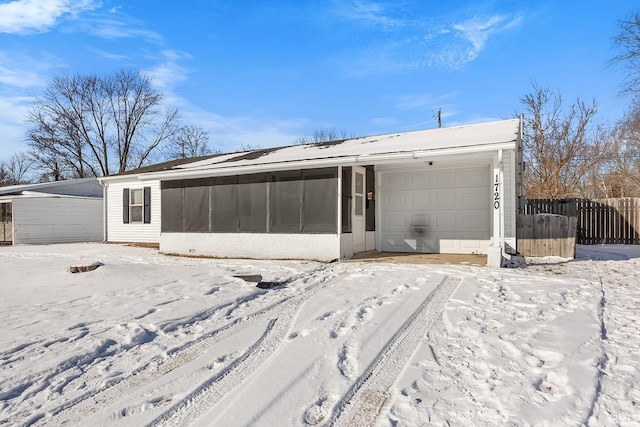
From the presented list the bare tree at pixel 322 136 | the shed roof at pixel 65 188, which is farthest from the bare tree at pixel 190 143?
the shed roof at pixel 65 188

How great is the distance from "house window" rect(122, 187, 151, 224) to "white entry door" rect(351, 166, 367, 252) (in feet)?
31.4

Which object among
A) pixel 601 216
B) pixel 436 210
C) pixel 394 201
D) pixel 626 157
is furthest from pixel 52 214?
pixel 626 157

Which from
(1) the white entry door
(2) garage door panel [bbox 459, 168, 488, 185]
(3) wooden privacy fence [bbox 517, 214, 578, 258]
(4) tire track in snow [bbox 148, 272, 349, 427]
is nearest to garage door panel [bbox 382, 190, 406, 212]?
(1) the white entry door

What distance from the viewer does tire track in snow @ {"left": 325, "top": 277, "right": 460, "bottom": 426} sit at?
7.04 ft

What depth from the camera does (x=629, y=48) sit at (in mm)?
15703

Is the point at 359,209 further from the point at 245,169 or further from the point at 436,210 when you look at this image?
the point at 245,169

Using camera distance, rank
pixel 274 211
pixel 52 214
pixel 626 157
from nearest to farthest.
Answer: pixel 274 211
pixel 52 214
pixel 626 157

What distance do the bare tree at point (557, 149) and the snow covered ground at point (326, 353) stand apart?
15762 mm

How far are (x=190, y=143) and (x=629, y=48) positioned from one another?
33.4 m

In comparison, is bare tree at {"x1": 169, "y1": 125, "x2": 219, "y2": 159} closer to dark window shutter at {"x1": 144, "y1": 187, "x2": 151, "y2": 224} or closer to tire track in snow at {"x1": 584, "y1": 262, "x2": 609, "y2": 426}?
dark window shutter at {"x1": 144, "y1": 187, "x2": 151, "y2": 224}

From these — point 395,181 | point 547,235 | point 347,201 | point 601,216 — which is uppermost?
point 395,181

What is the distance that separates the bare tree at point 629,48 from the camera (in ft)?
51.0

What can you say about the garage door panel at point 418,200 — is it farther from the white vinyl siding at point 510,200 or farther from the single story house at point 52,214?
the single story house at point 52,214

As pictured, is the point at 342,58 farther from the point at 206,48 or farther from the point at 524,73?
the point at 524,73
